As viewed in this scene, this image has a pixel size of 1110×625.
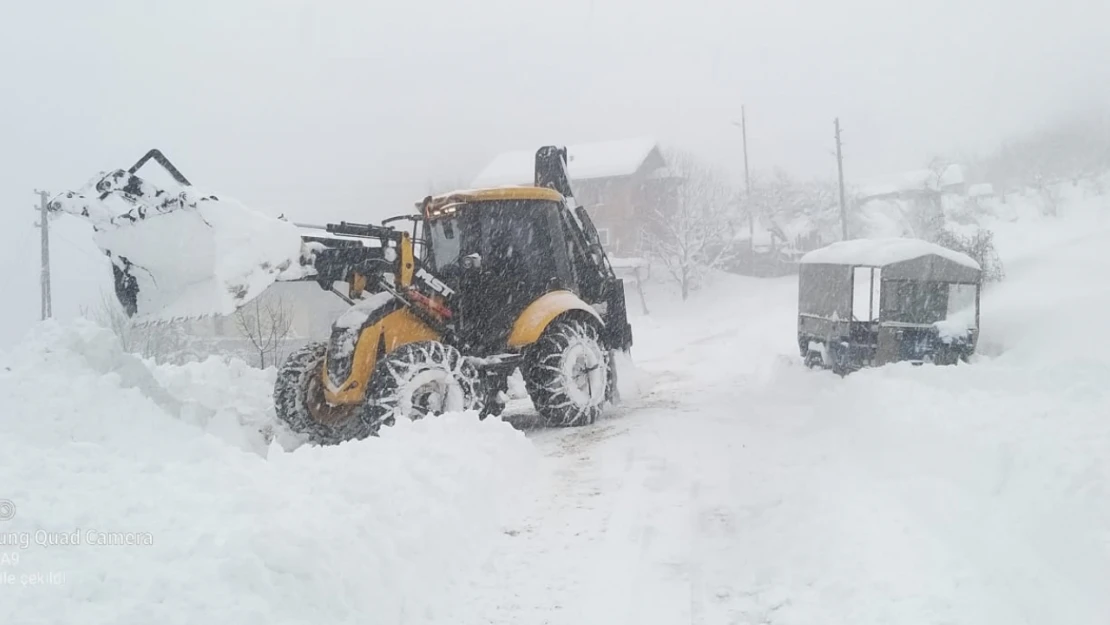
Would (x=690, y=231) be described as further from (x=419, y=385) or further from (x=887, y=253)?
(x=419, y=385)

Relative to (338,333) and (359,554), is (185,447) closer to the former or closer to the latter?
(359,554)

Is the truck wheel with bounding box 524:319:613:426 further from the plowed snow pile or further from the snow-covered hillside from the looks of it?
the plowed snow pile

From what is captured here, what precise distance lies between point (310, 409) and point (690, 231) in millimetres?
34497

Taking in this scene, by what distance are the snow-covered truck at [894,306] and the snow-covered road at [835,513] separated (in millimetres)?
4789

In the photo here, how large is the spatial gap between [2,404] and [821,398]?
27.1ft

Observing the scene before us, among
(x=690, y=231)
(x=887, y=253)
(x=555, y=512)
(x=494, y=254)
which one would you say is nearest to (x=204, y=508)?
(x=555, y=512)

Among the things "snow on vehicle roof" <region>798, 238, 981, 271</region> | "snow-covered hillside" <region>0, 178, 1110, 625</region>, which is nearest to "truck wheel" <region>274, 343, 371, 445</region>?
"snow-covered hillside" <region>0, 178, 1110, 625</region>

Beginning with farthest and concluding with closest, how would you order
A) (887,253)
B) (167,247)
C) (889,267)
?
(887,253)
(889,267)
(167,247)

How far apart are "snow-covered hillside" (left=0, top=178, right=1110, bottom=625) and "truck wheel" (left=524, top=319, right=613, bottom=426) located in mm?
440

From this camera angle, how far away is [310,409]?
28.2 ft

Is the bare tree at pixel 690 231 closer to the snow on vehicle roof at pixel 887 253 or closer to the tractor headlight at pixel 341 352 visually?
the snow on vehicle roof at pixel 887 253

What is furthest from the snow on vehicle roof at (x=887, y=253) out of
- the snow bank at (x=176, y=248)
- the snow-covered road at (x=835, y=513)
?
the snow bank at (x=176, y=248)

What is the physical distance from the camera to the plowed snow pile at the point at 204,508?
3070 mm

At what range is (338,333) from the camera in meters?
7.73
